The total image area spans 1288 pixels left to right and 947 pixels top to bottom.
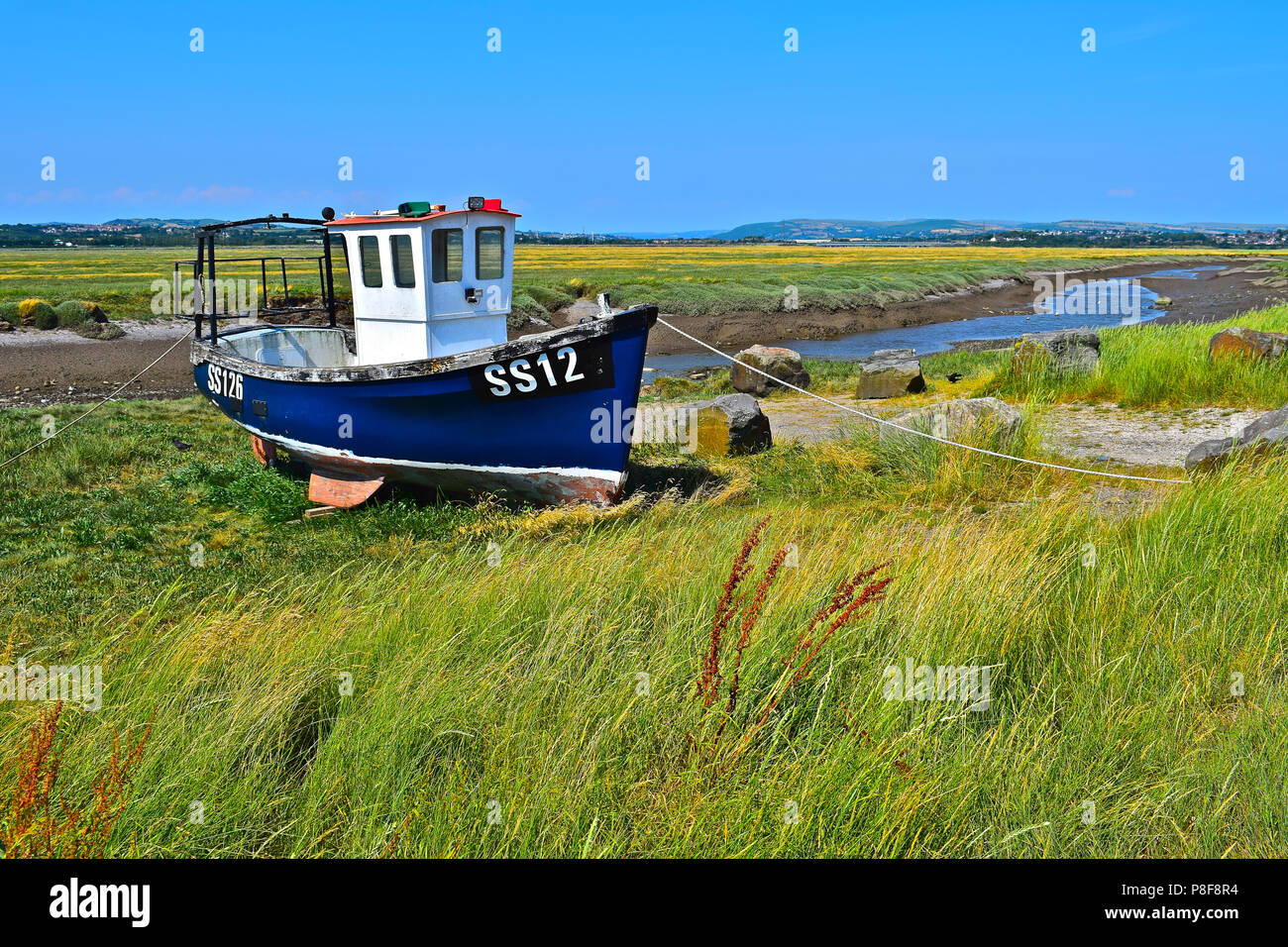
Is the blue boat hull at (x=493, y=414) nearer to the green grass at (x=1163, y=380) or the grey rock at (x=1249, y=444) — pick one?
the grey rock at (x=1249, y=444)

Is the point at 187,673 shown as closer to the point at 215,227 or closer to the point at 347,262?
the point at 347,262

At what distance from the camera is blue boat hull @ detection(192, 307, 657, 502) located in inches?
367

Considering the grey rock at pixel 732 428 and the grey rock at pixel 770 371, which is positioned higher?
the grey rock at pixel 770 371

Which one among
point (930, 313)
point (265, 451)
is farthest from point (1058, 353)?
point (930, 313)

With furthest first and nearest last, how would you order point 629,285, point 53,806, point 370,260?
point 629,285, point 370,260, point 53,806

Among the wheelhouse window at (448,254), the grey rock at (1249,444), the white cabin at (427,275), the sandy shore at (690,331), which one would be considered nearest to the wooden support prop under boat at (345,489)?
the white cabin at (427,275)

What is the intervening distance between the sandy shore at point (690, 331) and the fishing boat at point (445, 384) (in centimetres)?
1262

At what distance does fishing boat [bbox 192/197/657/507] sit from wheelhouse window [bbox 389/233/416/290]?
0.02 metres

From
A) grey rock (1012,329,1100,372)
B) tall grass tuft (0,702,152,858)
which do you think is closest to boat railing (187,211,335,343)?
tall grass tuft (0,702,152,858)

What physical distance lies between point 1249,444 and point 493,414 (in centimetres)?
727

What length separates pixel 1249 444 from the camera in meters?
8.52

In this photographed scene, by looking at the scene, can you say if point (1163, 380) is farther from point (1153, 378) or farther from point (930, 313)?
point (930, 313)

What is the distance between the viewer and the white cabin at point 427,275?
416 inches
